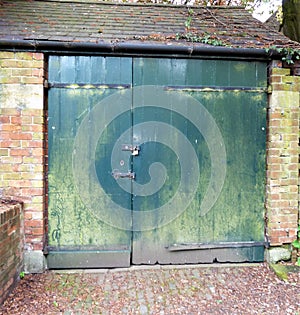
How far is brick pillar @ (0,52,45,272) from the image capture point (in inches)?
121

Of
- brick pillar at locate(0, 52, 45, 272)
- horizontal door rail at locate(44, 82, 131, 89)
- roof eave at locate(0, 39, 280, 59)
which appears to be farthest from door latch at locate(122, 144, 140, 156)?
roof eave at locate(0, 39, 280, 59)

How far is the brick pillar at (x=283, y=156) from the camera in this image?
10.9 ft

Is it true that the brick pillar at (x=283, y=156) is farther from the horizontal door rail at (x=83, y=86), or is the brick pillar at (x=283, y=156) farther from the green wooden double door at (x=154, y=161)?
the horizontal door rail at (x=83, y=86)

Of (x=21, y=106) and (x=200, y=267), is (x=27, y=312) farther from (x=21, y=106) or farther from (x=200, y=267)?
(x=21, y=106)

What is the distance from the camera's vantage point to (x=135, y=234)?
3301 millimetres

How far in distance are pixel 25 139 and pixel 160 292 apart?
222 centimetres

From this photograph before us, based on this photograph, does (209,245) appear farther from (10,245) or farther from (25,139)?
(25,139)

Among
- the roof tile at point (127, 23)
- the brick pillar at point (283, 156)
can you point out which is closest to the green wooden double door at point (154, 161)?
the brick pillar at point (283, 156)

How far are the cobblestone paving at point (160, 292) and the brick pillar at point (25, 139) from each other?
51 centimetres

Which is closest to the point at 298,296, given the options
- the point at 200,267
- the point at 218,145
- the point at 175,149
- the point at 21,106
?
the point at 200,267

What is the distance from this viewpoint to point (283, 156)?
332 centimetres

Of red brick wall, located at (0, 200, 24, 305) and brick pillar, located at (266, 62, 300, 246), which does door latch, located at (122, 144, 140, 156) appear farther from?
brick pillar, located at (266, 62, 300, 246)

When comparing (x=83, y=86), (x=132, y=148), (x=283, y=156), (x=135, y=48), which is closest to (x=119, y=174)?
(x=132, y=148)

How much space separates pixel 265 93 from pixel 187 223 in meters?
1.88
